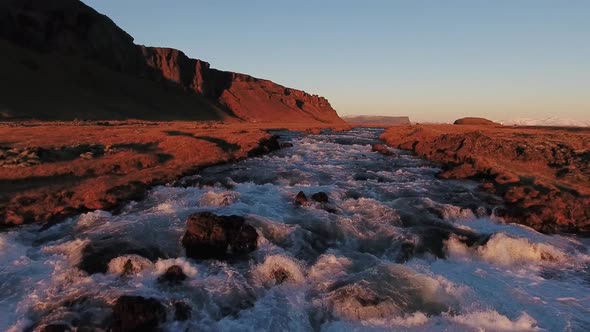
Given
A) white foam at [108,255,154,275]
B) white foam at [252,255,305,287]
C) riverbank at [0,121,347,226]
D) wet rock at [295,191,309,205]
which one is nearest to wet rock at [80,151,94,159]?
riverbank at [0,121,347,226]

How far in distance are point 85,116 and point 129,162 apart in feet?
234

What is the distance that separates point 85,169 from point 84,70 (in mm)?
106733

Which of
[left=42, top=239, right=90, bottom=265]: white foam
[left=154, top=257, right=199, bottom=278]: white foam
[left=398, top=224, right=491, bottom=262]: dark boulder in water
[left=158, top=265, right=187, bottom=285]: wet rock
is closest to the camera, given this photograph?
[left=158, top=265, right=187, bottom=285]: wet rock

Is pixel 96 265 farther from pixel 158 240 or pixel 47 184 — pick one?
pixel 47 184

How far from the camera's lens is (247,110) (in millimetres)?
186875

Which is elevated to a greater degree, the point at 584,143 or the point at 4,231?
the point at 584,143

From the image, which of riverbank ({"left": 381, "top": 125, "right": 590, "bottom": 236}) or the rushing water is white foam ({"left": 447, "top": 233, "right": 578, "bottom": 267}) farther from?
riverbank ({"left": 381, "top": 125, "right": 590, "bottom": 236})

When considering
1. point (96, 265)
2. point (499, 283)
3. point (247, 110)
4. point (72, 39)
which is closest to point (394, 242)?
point (499, 283)

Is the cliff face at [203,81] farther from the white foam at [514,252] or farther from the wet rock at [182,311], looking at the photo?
the wet rock at [182,311]

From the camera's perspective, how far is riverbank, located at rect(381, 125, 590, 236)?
63.1 feet

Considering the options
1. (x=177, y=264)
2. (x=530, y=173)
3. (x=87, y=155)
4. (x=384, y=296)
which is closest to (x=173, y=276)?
(x=177, y=264)

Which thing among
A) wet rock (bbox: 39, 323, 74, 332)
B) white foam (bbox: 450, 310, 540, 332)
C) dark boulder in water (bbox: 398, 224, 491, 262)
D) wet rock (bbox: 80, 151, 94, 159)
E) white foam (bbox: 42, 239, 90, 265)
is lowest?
wet rock (bbox: 39, 323, 74, 332)

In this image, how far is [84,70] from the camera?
385 ft

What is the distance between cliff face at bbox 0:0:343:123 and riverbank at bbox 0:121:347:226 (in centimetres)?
5192
